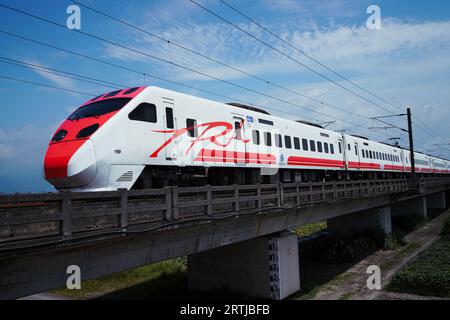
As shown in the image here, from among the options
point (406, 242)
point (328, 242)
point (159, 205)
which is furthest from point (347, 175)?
point (159, 205)

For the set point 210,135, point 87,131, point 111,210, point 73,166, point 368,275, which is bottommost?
point 368,275

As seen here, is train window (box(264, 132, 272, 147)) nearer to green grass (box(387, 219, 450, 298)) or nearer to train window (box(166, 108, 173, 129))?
train window (box(166, 108, 173, 129))

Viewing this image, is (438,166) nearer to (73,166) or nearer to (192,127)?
(192,127)

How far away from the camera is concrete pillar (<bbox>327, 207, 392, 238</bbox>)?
2922cm

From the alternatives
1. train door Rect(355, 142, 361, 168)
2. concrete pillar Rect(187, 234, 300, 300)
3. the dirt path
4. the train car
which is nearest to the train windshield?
concrete pillar Rect(187, 234, 300, 300)

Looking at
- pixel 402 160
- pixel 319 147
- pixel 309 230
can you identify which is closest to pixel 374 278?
pixel 319 147

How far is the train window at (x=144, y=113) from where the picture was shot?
11.5 meters

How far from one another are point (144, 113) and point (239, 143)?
499 centimetres

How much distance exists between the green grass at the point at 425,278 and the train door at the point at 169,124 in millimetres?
13004

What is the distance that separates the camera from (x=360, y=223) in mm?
30172

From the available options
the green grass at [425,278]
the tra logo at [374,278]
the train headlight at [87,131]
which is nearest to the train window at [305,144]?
the tra logo at [374,278]

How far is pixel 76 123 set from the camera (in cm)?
1120

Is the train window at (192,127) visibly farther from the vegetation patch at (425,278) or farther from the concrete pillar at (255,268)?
the vegetation patch at (425,278)
